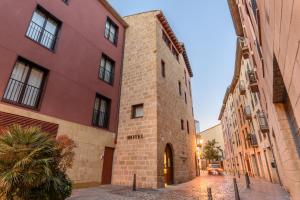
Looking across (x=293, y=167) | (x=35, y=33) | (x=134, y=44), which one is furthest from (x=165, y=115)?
(x=35, y=33)

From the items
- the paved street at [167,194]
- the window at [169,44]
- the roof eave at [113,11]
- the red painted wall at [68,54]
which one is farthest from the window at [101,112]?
the window at [169,44]

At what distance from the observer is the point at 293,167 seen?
5840mm

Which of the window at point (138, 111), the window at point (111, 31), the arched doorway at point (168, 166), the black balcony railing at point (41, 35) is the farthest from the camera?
the window at point (111, 31)

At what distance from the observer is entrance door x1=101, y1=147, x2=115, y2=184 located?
11273mm

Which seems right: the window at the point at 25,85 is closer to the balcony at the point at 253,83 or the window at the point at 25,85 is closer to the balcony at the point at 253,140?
the balcony at the point at 253,83

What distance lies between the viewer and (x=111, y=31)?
14945 millimetres

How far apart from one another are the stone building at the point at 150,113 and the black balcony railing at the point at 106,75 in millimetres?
1192

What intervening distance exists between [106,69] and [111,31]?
390 centimetres

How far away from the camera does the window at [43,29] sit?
909cm

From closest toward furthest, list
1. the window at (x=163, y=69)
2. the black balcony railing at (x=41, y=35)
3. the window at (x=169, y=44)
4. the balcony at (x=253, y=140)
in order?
the black balcony railing at (x=41, y=35) → the window at (x=163, y=69) → the window at (x=169, y=44) → the balcony at (x=253, y=140)

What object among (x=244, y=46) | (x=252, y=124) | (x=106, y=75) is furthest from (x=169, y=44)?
(x=252, y=124)

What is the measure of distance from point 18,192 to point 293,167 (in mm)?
8617

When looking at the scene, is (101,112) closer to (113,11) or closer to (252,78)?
(113,11)

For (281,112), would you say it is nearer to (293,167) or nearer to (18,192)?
(293,167)
